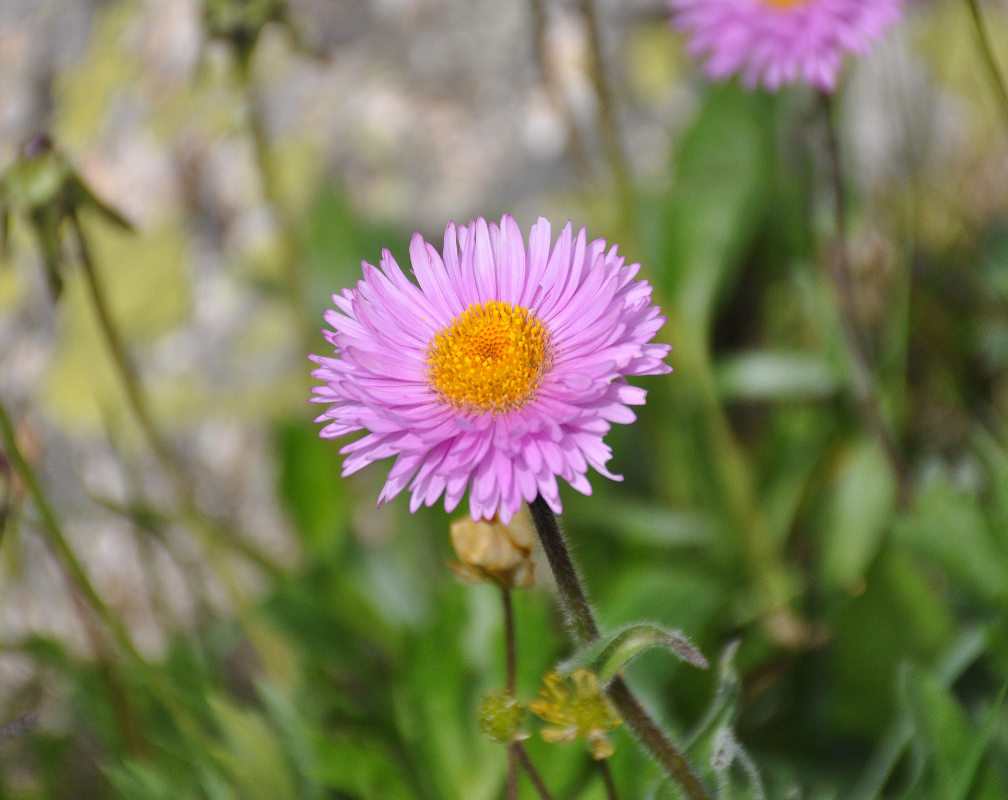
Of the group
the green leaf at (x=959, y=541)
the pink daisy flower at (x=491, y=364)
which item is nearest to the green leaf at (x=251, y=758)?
the pink daisy flower at (x=491, y=364)

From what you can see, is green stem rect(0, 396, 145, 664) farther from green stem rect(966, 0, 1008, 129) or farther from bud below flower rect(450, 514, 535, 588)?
green stem rect(966, 0, 1008, 129)

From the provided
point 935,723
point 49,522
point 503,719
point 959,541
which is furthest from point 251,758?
point 959,541

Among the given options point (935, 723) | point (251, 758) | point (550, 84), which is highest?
point (550, 84)

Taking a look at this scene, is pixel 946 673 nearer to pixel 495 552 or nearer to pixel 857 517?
pixel 857 517

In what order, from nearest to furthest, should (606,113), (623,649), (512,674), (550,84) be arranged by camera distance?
(623,649) < (512,674) < (606,113) < (550,84)

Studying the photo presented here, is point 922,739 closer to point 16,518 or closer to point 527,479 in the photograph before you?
point 527,479

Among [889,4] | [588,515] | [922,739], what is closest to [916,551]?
[922,739]

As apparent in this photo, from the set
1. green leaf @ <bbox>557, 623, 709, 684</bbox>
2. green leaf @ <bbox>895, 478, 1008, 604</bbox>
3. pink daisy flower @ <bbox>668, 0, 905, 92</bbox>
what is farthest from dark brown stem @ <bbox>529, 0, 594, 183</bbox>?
green leaf @ <bbox>557, 623, 709, 684</bbox>
